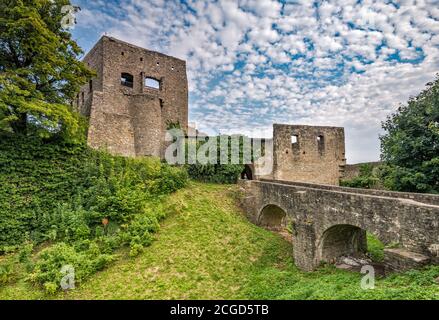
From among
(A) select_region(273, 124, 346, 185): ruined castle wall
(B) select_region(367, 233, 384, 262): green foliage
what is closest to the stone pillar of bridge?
(B) select_region(367, 233, 384, 262): green foliage

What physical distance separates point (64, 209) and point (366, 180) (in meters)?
21.0

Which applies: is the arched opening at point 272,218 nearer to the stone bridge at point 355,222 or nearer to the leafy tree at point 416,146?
the stone bridge at point 355,222

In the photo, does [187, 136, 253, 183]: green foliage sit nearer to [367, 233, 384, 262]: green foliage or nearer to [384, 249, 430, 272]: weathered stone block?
[367, 233, 384, 262]: green foliage

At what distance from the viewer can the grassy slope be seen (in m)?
5.41

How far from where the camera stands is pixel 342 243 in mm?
8789

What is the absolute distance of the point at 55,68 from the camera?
11156 millimetres

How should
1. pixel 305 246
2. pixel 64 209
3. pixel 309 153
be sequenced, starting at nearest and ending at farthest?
pixel 305 246, pixel 64 209, pixel 309 153

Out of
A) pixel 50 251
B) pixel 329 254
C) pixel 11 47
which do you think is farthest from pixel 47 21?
pixel 329 254

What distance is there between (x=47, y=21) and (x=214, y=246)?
13.1 m

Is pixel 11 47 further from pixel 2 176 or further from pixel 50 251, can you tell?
pixel 50 251

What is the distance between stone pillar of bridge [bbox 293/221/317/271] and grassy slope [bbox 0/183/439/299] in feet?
1.28

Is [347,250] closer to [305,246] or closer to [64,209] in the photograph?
[305,246]

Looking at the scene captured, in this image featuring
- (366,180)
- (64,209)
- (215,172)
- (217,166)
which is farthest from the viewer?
(366,180)

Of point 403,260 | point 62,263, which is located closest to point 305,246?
point 403,260
